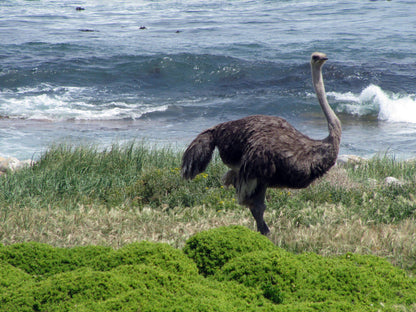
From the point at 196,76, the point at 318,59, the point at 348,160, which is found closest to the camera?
the point at 318,59

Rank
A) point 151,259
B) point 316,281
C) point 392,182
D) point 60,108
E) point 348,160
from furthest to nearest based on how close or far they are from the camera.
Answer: point 60,108
point 348,160
point 392,182
point 151,259
point 316,281

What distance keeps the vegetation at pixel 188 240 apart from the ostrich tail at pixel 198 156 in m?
0.63

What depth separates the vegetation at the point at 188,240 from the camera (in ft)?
11.2

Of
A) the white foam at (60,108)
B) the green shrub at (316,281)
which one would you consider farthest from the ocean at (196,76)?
the green shrub at (316,281)

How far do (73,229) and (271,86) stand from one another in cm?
1372

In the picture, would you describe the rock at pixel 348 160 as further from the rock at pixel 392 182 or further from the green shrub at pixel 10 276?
the green shrub at pixel 10 276

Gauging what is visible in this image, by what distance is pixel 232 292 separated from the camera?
11.8 feet

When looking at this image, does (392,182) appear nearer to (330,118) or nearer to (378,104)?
(330,118)

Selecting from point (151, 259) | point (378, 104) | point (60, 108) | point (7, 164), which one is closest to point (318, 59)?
point (151, 259)

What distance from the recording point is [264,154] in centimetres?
517

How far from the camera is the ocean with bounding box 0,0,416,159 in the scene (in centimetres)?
1456

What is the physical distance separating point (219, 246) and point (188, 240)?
10.8 inches

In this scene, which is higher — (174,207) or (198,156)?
(198,156)

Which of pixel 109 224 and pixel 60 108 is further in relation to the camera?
pixel 60 108
